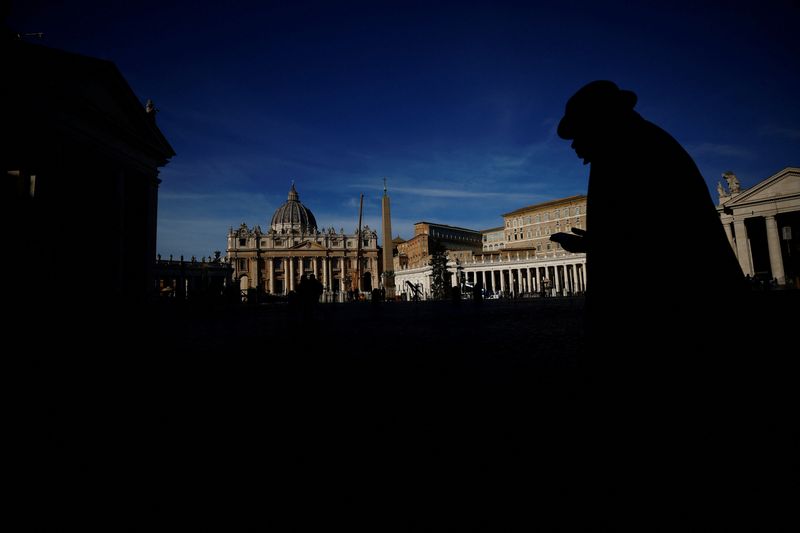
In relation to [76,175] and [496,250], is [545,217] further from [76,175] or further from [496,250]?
[76,175]

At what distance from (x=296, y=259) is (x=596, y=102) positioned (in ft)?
296

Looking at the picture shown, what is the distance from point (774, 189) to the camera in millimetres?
30766

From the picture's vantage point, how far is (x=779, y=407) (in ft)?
4.03

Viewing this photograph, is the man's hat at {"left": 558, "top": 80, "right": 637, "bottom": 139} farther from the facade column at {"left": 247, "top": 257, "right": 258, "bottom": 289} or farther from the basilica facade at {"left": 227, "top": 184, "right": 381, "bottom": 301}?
the facade column at {"left": 247, "top": 257, "right": 258, "bottom": 289}

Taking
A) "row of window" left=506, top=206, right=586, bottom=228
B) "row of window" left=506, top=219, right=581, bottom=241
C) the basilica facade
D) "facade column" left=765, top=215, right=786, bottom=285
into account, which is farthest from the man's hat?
the basilica facade

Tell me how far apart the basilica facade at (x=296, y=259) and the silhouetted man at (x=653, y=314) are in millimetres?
81548

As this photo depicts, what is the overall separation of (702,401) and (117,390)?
3.65m

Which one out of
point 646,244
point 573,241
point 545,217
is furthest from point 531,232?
point 646,244

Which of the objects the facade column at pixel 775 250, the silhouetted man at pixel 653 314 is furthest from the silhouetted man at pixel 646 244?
the facade column at pixel 775 250

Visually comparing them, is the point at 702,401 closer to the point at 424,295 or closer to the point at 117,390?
the point at 117,390

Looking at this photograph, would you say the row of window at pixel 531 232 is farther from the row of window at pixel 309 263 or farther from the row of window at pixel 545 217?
the row of window at pixel 309 263

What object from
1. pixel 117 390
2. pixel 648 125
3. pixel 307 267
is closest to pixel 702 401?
pixel 648 125

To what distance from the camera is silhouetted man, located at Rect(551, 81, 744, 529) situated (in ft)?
3.98

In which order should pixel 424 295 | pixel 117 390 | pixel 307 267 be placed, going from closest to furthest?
pixel 117 390 < pixel 424 295 < pixel 307 267
